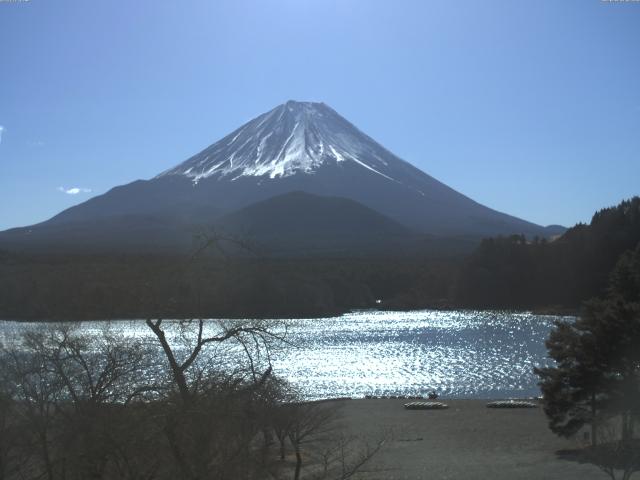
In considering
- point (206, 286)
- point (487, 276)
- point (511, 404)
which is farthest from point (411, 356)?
point (487, 276)

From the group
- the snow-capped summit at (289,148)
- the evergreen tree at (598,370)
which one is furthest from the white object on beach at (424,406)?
the snow-capped summit at (289,148)

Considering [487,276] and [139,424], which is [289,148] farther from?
[139,424]

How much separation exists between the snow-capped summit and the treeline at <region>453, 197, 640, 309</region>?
60399mm

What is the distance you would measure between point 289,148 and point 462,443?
115 metres

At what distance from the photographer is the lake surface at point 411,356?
26.3 meters

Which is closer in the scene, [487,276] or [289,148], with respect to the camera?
[487,276]

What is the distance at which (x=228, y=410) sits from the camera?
525cm

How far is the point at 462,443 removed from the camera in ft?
57.3

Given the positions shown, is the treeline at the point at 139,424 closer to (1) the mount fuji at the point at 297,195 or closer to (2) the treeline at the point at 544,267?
(2) the treeline at the point at 544,267

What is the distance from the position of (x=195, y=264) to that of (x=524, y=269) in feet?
203

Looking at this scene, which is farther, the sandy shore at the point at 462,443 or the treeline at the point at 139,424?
the sandy shore at the point at 462,443

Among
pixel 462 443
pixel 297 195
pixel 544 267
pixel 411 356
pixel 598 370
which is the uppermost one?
pixel 297 195

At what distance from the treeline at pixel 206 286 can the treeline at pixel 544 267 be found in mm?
4187

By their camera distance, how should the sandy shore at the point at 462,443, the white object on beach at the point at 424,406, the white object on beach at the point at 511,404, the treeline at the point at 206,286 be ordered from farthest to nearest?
1. the white object on beach at the point at 424,406
2. the white object on beach at the point at 511,404
3. the sandy shore at the point at 462,443
4. the treeline at the point at 206,286
